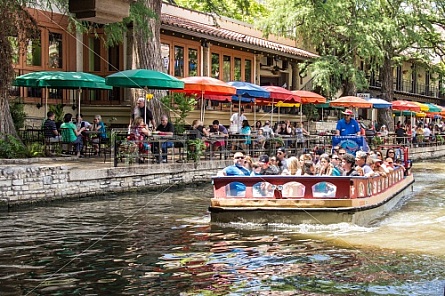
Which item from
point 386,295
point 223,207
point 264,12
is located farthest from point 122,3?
point 264,12

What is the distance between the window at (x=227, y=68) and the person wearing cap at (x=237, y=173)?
18479mm

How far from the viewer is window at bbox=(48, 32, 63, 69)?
969 inches

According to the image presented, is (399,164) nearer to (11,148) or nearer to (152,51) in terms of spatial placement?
(152,51)

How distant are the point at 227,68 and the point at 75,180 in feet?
57.1

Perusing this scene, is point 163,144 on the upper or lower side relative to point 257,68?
lower

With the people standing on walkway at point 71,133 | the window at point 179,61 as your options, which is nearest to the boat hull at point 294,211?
the people standing on walkway at point 71,133

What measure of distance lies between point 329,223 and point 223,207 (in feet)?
6.63

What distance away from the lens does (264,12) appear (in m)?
52.4

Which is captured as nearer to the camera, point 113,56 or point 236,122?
point 236,122

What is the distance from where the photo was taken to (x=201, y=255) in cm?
958

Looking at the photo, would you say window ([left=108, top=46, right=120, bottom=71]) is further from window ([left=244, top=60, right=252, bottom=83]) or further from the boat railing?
the boat railing

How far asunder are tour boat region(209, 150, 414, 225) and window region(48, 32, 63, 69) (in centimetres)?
1428

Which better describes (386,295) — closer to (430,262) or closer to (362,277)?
(362,277)

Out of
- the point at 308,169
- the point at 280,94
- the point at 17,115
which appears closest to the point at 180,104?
the point at 280,94
